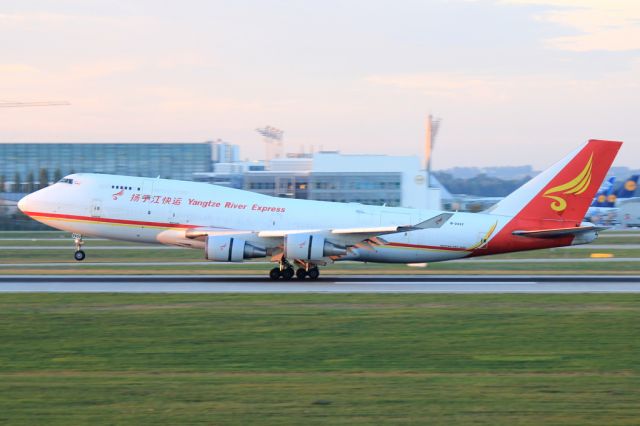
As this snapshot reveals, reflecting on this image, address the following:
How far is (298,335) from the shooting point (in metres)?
19.5

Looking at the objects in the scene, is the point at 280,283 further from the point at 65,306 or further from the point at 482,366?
the point at 482,366

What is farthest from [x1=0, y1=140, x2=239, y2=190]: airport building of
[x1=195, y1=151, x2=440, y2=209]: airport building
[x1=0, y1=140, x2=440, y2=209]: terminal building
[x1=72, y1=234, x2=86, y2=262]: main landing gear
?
[x1=72, y1=234, x2=86, y2=262]: main landing gear

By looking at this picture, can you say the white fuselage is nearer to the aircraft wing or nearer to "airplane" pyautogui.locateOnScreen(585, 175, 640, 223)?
the aircraft wing

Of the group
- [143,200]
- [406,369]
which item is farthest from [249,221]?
[406,369]

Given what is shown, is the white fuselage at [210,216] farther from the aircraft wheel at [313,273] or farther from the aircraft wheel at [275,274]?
the aircraft wheel at [275,274]

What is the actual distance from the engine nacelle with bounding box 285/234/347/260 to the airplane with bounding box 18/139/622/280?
16cm

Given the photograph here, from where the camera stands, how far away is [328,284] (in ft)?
106

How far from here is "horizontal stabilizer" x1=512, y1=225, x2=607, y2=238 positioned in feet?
111

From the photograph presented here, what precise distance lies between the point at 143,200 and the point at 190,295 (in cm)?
837

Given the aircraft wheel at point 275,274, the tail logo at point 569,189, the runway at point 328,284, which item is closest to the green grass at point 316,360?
the runway at point 328,284

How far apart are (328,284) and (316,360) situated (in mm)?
15475

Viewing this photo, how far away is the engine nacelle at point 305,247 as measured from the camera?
32750 mm

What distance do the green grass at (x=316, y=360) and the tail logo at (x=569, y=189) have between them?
9727 millimetres

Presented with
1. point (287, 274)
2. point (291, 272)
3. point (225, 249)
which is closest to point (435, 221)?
point (291, 272)
